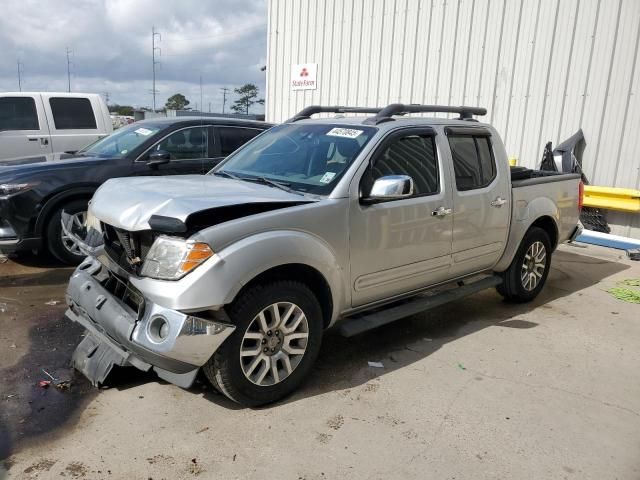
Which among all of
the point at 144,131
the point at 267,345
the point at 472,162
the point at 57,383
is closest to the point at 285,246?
the point at 267,345

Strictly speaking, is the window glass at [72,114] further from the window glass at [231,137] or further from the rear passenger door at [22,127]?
the window glass at [231,137]

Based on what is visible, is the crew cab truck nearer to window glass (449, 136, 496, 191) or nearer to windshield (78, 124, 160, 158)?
window glass (449, 136, 496, 191)

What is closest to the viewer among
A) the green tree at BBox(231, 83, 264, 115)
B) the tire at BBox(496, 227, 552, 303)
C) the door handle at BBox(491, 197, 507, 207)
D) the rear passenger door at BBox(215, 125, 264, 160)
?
the door handle at BBox(491, 197, 507, 207)

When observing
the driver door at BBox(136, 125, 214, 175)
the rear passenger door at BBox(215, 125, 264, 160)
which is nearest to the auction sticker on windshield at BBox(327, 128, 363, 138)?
the driver door at BBox(136, 125, 214, 175)

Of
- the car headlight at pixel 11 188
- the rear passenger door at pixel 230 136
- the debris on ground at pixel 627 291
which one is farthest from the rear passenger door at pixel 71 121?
the debris on ground at pixel 627 291

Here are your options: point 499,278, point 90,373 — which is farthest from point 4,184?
point 499,278

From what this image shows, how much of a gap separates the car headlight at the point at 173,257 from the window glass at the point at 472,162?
2419 mm

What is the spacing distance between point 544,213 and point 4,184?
5.70m

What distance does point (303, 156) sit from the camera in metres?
4.20

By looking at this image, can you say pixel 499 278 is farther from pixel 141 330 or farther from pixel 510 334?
pixel 141 330

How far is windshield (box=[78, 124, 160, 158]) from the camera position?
673cm

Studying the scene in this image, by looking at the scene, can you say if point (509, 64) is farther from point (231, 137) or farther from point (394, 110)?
point (394, 110)

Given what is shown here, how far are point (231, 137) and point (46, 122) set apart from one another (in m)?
3.85

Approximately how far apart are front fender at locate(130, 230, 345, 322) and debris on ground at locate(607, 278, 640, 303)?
4.44m
